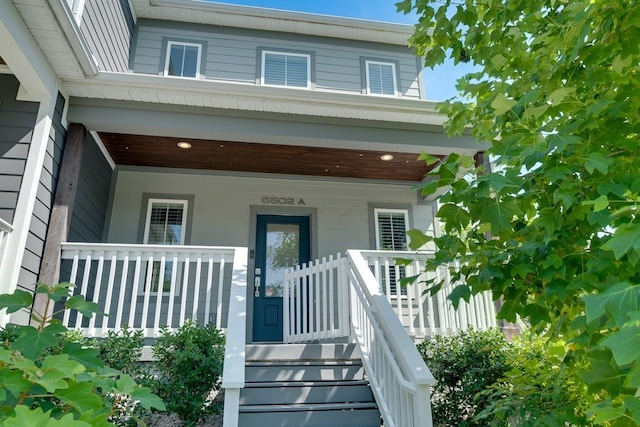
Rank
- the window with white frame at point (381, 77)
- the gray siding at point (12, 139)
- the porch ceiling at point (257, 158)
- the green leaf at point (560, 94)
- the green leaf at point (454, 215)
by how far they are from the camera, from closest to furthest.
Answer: the green leaf at point (560, 94) → the green leaf at point (454, 215) → the gray siding at point (12, 139) → the porch ceiling at point (257, 158) → the window with white frame at point (381, 77)

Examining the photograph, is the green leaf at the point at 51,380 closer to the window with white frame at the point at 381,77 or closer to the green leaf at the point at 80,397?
the green leaf at the point at 80,397

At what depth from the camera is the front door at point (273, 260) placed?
6.26 m

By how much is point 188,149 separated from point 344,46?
3822 millimetres


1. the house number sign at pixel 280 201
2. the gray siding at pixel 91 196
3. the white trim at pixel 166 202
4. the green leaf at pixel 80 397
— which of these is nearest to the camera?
the green leaf at pixel 80 397

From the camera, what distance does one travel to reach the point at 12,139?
4125mm

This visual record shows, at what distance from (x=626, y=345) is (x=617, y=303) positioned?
0.13 metres

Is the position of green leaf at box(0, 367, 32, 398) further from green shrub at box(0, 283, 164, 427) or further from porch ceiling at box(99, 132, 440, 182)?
porch ceiling at box(99, 132, 440, 182)

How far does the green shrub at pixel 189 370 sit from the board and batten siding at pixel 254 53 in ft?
16.4

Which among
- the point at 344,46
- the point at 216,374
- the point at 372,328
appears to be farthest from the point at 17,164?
the point at 344,46

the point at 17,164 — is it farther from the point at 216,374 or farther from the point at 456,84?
the point at 456,84

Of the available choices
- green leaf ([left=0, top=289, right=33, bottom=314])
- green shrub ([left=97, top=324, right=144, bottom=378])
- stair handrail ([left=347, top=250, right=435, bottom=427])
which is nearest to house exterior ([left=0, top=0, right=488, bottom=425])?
green shrub ([left=97, top=324, right=144, bottom=378])

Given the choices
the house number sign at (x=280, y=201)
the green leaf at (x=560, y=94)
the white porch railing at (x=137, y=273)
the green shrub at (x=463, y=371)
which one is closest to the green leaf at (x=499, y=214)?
the green leaf at (x=560, y=94)

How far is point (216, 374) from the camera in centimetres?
345

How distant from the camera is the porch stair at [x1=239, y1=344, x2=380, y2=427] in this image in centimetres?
328
